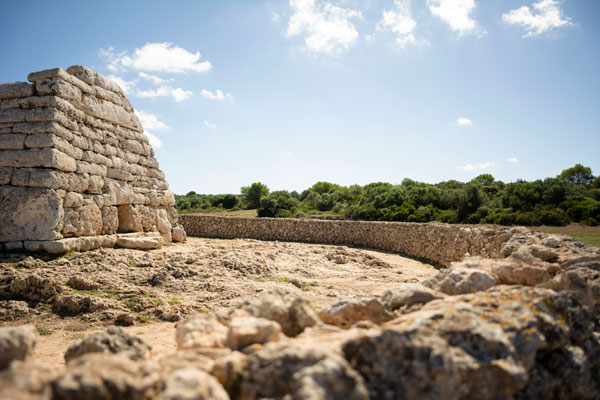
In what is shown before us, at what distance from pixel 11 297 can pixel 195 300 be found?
3114mm

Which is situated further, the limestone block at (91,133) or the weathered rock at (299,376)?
the limestone block at (91,133)

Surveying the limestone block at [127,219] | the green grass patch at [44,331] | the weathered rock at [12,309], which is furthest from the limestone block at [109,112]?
the green grass patch at [44,331]

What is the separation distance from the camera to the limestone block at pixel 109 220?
379 inches

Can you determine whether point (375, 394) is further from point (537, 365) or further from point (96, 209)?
point (96, 209)

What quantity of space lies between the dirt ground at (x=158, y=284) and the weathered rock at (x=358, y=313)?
6.09 feet

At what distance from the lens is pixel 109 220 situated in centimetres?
976

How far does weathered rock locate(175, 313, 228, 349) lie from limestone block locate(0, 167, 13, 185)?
7.66 metres

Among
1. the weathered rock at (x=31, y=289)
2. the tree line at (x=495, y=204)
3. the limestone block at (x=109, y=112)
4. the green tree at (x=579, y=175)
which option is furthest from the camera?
the green tree at (x=579, y=175)

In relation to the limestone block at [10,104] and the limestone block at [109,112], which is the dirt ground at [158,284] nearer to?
the limestone block at [10,104]

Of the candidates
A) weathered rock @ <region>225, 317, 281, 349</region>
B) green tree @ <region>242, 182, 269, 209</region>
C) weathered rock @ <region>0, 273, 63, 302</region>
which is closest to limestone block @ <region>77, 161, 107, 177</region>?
weathered rock @ <region>0, 273, 63, 302</region>

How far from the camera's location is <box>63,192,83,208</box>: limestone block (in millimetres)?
8352

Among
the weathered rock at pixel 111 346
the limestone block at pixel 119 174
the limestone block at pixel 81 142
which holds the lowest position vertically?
the weathered rock at pixel 111 346

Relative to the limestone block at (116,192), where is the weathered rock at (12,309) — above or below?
below

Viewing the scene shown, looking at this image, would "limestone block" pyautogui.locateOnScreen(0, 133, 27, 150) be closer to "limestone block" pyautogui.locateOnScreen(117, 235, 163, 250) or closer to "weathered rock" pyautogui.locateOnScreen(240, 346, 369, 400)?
"limestone block" pyautogui.locateOnScreen(117, 235, 163, 250)
